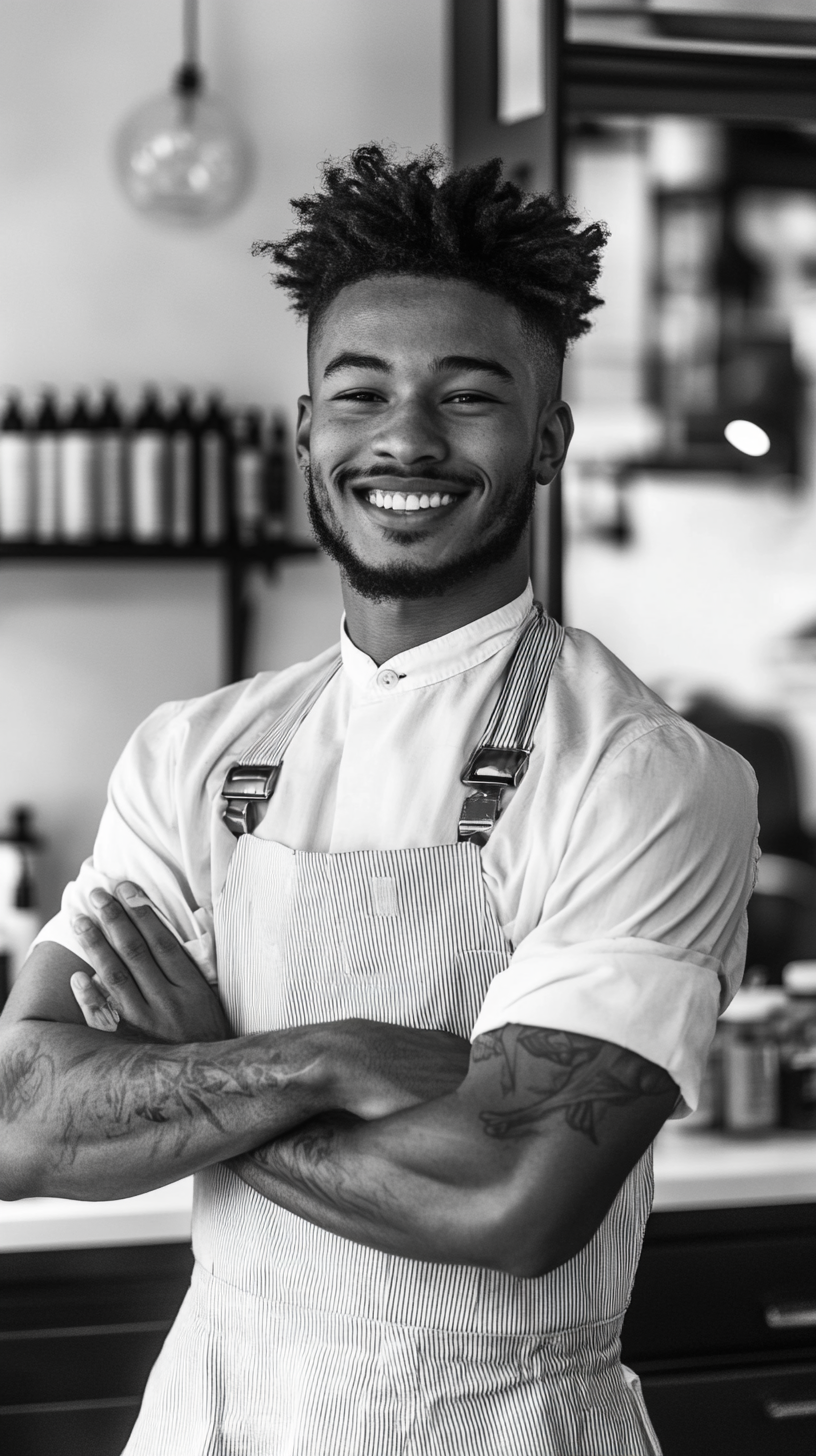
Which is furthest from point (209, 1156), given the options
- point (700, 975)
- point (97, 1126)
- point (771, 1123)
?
point (771, 1123)

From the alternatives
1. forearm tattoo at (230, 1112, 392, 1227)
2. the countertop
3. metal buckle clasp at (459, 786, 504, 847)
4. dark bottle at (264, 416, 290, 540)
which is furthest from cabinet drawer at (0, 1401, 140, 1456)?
dark bottle at (264, 416, 290, 540)

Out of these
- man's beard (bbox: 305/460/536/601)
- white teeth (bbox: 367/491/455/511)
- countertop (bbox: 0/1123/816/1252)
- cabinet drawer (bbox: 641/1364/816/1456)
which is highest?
white teeth (bbox: 367/491/455/511)

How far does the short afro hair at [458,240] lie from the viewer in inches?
48.7

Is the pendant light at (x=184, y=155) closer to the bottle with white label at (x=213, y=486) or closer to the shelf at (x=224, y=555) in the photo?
the bottle with white label at (x=213, y=486)

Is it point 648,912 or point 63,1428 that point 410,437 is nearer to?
point 648,912

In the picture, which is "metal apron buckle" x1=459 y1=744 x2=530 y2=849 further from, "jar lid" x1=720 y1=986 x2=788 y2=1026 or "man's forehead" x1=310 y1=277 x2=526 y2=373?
"jar lid" x1=720 y1=986 x2=788 y2=1026

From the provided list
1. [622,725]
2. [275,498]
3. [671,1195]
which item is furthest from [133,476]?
[622,725]

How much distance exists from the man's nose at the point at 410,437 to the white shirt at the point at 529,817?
16cm

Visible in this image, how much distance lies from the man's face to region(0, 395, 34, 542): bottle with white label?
1.31 meters

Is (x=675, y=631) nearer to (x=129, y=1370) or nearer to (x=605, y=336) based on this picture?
(x=605, y=336)

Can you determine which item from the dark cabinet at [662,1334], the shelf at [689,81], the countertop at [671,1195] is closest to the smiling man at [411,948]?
the countertop at [671,1195]

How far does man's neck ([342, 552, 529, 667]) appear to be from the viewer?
51.0 inches

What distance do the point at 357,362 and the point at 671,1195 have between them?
Result: 4.03ft

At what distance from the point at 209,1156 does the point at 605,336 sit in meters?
1.85
